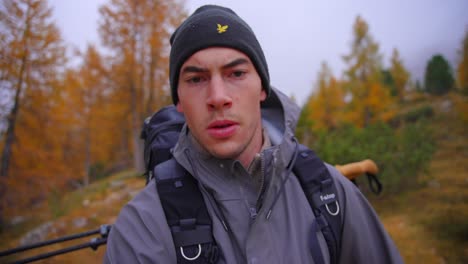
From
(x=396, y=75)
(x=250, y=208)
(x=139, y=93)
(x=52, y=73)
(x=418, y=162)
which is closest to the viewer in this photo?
(x=250, y=208)

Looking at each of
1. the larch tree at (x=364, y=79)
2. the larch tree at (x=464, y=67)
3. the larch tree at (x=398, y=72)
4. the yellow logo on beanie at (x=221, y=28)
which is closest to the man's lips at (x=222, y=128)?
the yellow logo on beanie at (x=221, y=28)

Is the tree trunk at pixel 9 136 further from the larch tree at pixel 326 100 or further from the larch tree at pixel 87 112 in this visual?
the larch tree at pixel 326 100

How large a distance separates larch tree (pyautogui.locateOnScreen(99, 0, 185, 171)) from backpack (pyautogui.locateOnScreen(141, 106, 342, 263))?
1345 centimetres

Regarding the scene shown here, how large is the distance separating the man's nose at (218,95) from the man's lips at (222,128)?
0.09 meters

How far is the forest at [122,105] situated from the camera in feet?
24.8

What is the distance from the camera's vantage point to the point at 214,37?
1.71 metres

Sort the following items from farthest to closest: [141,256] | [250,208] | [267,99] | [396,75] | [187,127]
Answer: [396,75], [267,99], [187,127], [250,208], [141,256]

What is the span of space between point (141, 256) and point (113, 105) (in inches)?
676

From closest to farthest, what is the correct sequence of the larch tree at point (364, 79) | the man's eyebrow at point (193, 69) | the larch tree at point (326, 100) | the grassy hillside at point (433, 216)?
the man's eyebrow at point (193, 69), the grassy hillside at point (433, 216), the larch tree at point (364, 79), the larch tree at point (326, 100)

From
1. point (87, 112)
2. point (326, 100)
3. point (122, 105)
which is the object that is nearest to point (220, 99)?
point (122, 105)

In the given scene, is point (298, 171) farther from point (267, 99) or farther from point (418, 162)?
point (418, 162)

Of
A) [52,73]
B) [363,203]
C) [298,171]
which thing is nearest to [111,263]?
[298,171]

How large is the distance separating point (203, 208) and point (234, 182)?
0.24 metres

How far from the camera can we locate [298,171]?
5.79 ft
